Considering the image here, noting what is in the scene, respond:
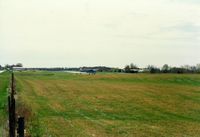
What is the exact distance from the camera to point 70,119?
22.9 metres

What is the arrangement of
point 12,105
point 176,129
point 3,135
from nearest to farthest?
point 12,105 → point 3,135 → point 176,129

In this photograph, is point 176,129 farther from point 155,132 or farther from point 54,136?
point 54,136

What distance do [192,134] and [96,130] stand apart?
3777mm

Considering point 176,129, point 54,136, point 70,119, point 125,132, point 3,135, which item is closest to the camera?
point 3,135

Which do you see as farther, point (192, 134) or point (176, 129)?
point (176, 129)

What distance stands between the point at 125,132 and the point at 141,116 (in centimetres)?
684

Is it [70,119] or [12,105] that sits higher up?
[12,105]

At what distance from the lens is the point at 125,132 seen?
18.5 m

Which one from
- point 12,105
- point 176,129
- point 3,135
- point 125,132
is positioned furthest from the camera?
point 176,129

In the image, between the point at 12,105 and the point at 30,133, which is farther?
the point at 30,133

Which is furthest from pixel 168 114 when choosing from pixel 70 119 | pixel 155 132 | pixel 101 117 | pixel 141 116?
pixel 155 132

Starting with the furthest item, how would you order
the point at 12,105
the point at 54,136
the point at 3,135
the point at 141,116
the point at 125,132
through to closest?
the point at 141,116, the point at 125,132, the point at 54,136, the point at 3,135, the point at 12,105

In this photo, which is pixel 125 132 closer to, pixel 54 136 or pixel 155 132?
pixel 155 132

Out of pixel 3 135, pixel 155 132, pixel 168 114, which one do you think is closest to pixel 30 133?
pixel 3 135
